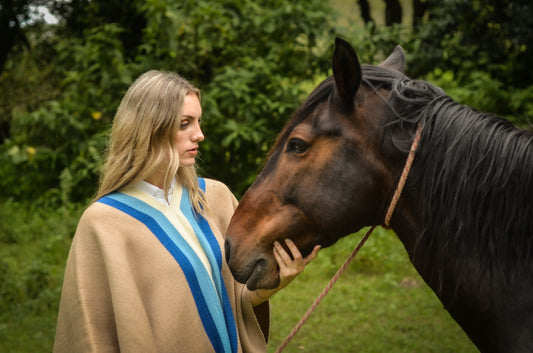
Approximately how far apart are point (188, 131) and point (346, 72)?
0.66 meters

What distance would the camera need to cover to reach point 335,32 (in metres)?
6.23

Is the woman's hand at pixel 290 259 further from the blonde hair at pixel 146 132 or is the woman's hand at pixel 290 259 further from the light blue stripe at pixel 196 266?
the blonde hair at pixel 146 132

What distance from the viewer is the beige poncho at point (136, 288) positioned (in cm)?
169

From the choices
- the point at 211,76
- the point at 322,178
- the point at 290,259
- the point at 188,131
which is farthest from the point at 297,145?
the point at 211,76

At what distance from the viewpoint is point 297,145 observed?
64.4 inches

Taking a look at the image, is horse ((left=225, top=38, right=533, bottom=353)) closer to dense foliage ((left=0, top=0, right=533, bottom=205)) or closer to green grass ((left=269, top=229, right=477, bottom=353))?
green grass ((left=269, top=229, right=477, bottom=353))

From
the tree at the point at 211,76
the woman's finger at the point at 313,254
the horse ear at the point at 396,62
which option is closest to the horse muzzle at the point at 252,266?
the woman's finger at the point at 313,254

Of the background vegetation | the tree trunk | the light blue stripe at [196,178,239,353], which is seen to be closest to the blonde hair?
the light blue stripe at [196,178,239,353]

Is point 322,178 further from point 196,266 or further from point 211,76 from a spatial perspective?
point 211,76

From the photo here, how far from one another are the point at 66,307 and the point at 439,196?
51.6 inches

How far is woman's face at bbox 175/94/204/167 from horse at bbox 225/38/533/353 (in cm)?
36

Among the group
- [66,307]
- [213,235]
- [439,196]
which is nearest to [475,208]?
[439,196]

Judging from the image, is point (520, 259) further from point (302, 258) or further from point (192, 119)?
point (192, 119)

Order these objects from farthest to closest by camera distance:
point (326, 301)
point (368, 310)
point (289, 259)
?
1. point (326, 301)
2. point (368, 310)
3. point (289, 259)
